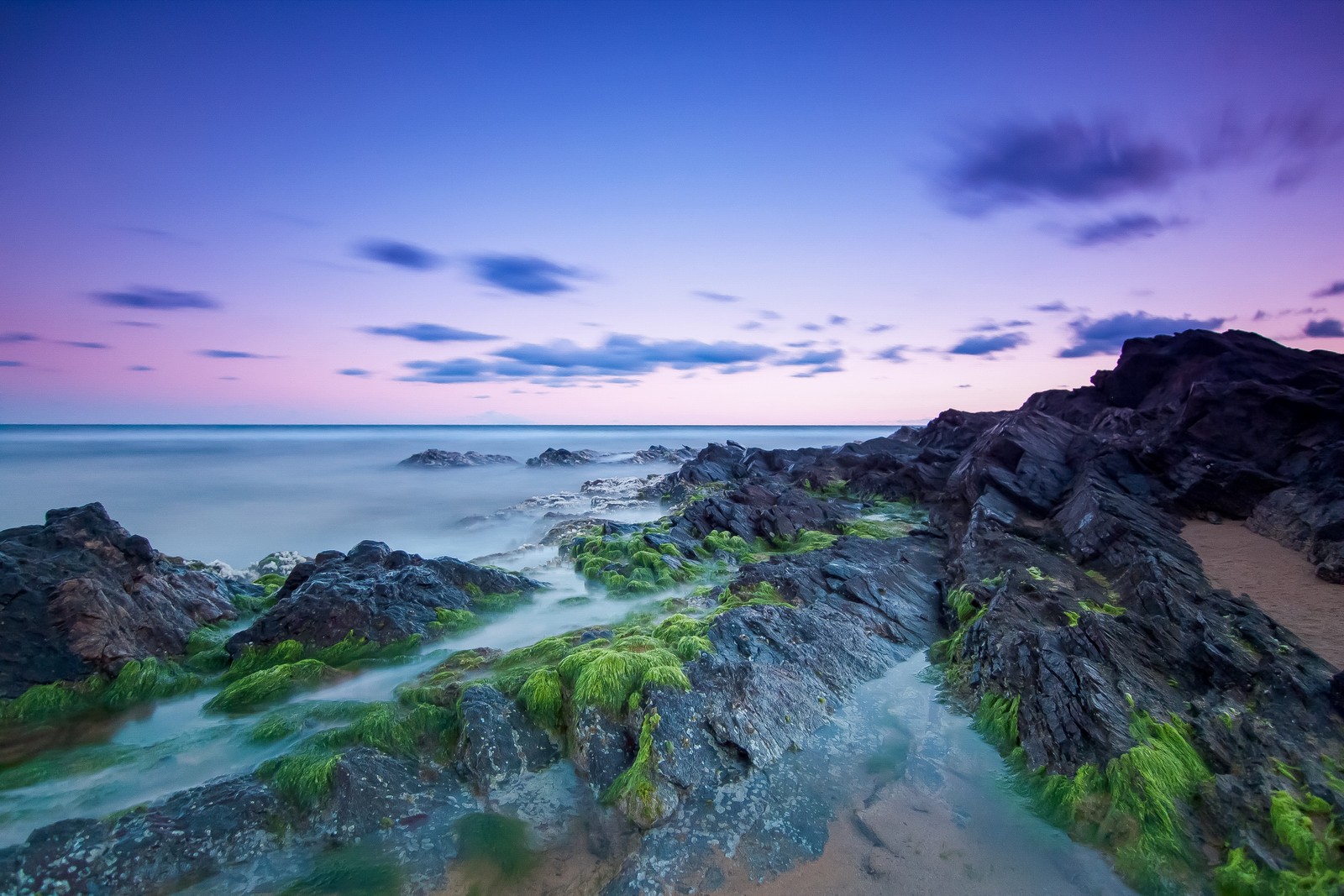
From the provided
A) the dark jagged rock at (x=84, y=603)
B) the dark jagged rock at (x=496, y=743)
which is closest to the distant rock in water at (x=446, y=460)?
the dark jagged rock at (x=84, y=603)

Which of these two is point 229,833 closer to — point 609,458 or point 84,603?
point 84,603

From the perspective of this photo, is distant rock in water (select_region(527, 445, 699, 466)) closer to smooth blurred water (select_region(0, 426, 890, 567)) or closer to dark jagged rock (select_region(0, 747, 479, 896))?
smooth blurred water (select_region(0, 426, 890, 567))

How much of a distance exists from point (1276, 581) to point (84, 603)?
795 inches

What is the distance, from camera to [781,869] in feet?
16.2

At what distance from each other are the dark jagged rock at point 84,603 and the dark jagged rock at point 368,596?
1.20m

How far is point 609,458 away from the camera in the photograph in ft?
178

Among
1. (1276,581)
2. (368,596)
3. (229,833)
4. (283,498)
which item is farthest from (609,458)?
A: (229,833)

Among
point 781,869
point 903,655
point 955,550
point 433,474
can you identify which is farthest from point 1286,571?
point 433,474

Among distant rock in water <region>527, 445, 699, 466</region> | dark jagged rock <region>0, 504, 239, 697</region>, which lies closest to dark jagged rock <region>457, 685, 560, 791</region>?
dark jagged rock <region>0, 504, 239, 697</region>

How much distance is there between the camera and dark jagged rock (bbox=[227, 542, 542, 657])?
9.12 m

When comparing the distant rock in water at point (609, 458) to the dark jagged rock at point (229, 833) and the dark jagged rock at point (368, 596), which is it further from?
the dark jagged rock at point (229, 833)

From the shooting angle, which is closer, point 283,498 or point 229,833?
point 229,833

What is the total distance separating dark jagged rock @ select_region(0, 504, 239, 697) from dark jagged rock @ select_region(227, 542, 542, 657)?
1.20 metres

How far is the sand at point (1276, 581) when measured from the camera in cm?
854
